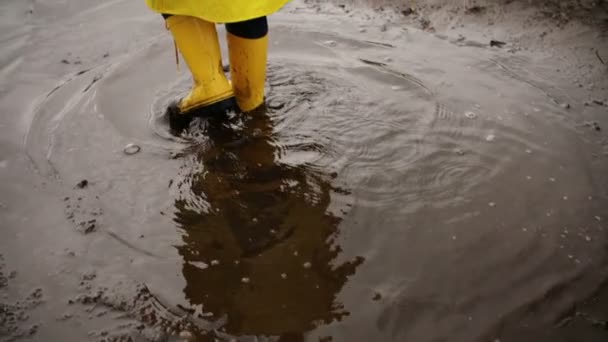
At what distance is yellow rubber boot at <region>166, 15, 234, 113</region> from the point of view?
189cm

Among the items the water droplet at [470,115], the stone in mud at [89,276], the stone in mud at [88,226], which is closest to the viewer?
the stone in mud at [89,276]

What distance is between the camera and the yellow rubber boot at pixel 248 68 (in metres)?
2.00

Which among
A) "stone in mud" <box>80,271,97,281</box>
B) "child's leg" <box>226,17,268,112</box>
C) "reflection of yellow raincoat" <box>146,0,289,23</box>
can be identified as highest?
"reflection of yellow raincoat" <box>146,0,289,23</box>

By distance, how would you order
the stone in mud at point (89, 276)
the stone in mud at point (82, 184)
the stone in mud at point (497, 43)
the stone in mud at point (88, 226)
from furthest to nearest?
1. the stone in mud at point (497, 43)
2. the stone in mud at point (82, 184)
3. the stone in mud at point (88, 226)
4. the stone in mud at point (89, 276)

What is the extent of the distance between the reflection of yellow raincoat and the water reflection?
0.57m

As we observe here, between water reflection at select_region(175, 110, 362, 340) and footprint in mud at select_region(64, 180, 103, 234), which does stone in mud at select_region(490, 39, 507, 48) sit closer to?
water reflection at select_region(175, 110, 362, 340)

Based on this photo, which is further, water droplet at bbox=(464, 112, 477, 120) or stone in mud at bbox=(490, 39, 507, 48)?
stone in mud at bbox=(490, 39, 507, 48)

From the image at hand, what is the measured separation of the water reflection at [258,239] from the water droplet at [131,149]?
24 centimetres

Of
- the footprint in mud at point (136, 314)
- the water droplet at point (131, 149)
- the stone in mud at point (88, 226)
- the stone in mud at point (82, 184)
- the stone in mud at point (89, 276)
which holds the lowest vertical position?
the footprint in mud at point (136, 314)

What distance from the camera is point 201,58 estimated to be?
6.53ft

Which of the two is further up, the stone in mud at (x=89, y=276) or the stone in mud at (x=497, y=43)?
the stone in mud at (x=497, y=43)

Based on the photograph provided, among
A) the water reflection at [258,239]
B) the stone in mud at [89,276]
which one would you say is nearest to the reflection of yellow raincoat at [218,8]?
the water reflection at [258,239]

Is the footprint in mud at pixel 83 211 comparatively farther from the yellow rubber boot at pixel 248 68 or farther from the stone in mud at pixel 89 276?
the yellow rubber boot at pixel 248 68

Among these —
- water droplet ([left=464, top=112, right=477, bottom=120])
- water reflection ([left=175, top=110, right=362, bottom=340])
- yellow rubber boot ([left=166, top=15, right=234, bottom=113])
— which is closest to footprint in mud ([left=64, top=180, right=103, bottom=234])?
water reflection ([left=175, top=110, right=362, bottom=340])
